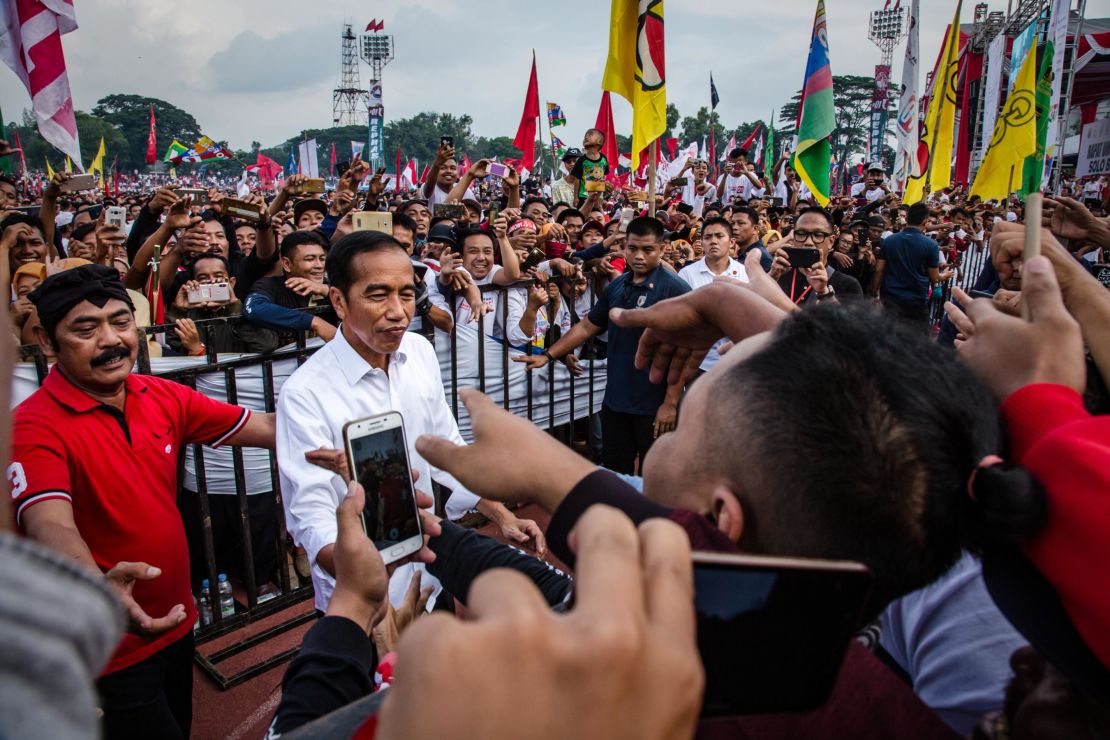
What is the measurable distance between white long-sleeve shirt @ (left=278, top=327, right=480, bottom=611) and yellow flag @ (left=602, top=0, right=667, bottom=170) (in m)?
3.73

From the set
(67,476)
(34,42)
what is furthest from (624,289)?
(34,42)

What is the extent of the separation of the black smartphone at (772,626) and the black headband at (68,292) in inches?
96.5

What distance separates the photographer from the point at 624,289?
Answer: 5.02 m

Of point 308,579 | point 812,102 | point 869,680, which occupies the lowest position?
point 308,579

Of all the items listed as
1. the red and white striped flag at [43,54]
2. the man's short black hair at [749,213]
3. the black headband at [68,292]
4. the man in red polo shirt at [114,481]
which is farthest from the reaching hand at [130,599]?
the man's short black hair at [749,213]

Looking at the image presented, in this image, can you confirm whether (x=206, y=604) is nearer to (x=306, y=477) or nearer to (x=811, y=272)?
(x=306, y=477)

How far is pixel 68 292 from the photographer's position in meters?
2.28

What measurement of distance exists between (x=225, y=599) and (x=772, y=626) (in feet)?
12.3

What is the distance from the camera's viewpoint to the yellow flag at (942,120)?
9.12 m

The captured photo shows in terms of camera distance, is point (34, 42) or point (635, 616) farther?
point (34, 42)

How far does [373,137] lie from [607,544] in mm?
34720

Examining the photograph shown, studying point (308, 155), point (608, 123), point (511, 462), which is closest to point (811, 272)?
point (511, 462)

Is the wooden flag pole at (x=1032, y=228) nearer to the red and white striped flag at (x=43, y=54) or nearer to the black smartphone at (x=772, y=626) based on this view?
the black smartphone at (x=772, y=626)

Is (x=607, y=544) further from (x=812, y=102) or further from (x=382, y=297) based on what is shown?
(x=812, y=102)
